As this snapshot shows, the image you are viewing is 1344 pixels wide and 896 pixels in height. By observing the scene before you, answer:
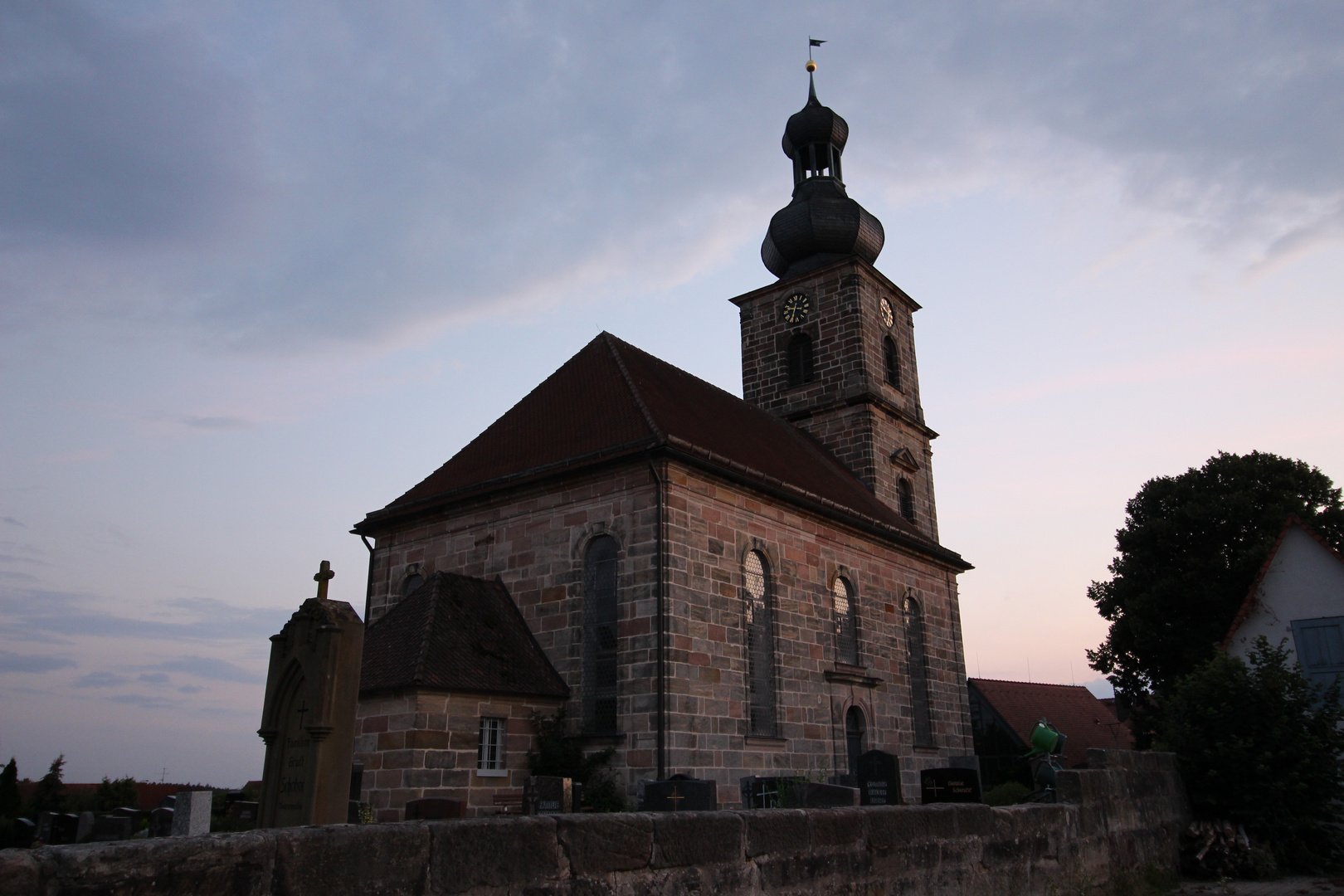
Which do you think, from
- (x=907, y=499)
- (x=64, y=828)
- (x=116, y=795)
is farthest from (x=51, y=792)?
(x=907, y=499)

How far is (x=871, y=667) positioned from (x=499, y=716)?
849 cm

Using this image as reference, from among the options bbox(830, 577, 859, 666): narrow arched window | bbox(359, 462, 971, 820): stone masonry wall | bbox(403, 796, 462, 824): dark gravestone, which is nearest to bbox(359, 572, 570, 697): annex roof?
bbox(359, 462, 971, 820): stone masonry wall

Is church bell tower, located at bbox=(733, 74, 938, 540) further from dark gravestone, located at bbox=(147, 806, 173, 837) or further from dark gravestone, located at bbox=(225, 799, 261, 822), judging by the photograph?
dark gravestone, located at bbox=(147, 806, 173, 837)

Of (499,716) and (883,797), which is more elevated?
(499,716)

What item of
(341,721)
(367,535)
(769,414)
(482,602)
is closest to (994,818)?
(341,721)

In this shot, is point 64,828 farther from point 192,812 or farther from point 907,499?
point 907,499

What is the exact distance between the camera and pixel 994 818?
6.98 metres

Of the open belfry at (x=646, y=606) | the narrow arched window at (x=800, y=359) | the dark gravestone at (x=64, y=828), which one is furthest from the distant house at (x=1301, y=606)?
the dark gravestone at (x=64, y=828)

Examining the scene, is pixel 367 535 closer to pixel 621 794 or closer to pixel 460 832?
pixel 621 794

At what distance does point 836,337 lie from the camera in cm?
2659

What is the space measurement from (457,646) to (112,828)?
15.7 ft

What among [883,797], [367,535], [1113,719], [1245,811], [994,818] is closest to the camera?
[994,818]

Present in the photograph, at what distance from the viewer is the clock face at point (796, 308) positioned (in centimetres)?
2758

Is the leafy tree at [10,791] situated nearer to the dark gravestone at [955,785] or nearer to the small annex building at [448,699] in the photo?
the small annex building at [448,699]
